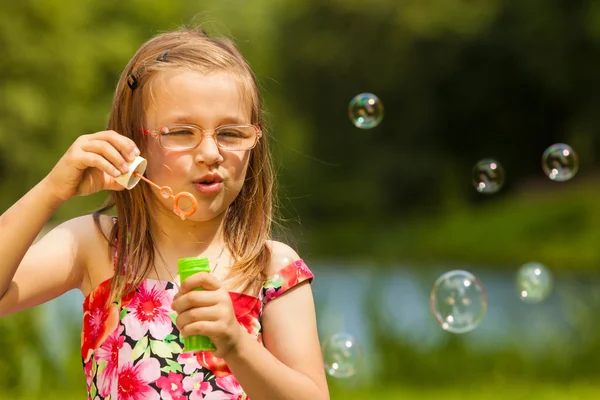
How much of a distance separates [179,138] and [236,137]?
11cm

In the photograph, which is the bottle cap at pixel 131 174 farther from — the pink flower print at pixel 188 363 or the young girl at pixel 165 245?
the pink flower print at pixel 188 363

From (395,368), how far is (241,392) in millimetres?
4112

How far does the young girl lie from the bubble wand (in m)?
0.02

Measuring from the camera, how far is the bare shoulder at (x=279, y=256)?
218 centimetres

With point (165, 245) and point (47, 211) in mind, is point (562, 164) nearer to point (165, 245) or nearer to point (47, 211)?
point (165, 245)

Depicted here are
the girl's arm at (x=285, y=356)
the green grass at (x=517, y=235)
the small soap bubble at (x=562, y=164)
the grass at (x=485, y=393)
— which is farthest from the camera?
the green grass at (x=517, y=235)

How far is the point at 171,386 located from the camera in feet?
6.74

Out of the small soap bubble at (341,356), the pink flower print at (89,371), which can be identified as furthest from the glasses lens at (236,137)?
the small soap bubble at (341,356)

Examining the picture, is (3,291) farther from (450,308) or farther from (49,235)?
(450,308)

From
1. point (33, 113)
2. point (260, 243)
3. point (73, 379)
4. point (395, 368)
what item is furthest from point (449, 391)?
point (33, 113)

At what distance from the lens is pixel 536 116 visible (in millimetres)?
21125

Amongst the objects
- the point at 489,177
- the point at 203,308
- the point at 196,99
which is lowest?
the point at 203,308

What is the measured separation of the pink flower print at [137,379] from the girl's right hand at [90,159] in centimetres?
33

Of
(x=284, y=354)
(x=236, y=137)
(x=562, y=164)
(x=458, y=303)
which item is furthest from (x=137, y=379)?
(x=562, y=164)
